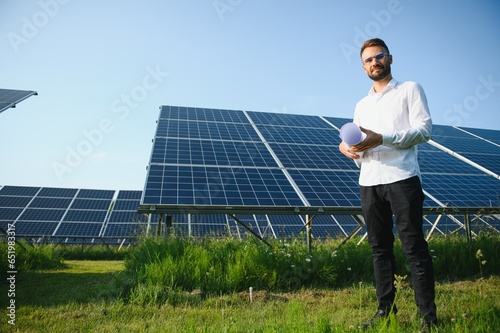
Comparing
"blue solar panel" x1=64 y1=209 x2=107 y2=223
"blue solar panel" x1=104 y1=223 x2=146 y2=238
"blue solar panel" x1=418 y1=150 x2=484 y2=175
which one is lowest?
"blue solar panel" x1=104 y1=223 x2=146 y2=238

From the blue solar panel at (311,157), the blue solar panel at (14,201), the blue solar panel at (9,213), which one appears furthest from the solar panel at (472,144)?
the blue solar panel at (14,201)

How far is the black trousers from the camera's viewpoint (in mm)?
2354

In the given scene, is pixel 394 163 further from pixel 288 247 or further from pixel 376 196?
pixel 288 247

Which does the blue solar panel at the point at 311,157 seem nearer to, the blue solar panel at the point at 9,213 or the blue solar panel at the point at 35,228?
the blue solar panel at the point at 35,228

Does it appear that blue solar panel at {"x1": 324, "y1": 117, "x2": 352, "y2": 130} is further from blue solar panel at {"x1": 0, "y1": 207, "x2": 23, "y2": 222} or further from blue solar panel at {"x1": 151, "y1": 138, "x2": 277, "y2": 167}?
blue solar panel at {"x1": 0, "y1": 207, "x2": 23, "y2": 222}

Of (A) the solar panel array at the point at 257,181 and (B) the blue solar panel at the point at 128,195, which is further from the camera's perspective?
(B) the blue solar panel at the point at 128,195

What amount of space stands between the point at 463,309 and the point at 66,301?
4.36 meters

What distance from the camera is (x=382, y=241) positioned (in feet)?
8.91

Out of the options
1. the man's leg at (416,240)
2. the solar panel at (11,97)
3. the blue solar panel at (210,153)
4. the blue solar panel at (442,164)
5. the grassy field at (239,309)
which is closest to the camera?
the man's leg at (416,240)

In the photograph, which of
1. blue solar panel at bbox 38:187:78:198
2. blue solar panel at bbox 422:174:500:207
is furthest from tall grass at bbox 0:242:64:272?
blue solar panel at bbox 422:174:500:207

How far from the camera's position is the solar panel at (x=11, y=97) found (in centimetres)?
724

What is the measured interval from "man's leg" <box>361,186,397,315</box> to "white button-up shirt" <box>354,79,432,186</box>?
0.16m

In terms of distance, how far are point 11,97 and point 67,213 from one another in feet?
22.6

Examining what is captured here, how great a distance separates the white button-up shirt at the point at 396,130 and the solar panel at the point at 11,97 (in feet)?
24.3
